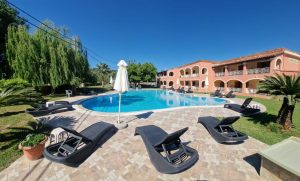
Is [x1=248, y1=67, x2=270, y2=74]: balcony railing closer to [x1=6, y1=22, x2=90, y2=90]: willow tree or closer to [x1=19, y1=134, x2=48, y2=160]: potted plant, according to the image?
[x1=19, y1=134, x2=48, y2=160]: potted plant

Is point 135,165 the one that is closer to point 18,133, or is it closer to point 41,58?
point 18,133

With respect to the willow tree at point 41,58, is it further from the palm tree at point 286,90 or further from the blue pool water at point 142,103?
the palm tree at point 286,90

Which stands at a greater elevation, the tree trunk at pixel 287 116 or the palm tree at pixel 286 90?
the palm tree at pixel 286 90

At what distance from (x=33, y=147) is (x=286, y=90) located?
10482 mm

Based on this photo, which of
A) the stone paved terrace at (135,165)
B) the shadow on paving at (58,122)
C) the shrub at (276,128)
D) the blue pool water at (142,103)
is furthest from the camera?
the blue pool water at (142,103)

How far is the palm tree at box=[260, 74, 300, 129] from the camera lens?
6268mm

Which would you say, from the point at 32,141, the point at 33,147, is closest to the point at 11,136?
the point at 32,141

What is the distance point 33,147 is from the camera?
161 inches

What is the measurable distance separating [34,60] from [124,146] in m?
18.8

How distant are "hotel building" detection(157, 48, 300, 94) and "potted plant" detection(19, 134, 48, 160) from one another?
13681mm

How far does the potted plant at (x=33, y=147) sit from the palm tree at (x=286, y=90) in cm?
979

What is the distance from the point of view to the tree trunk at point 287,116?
6.68 m

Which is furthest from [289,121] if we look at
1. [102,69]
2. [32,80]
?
[102,69]

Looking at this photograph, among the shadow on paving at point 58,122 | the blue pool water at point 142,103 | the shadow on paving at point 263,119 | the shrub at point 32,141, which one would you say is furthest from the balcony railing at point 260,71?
the shrub at point 32,141
